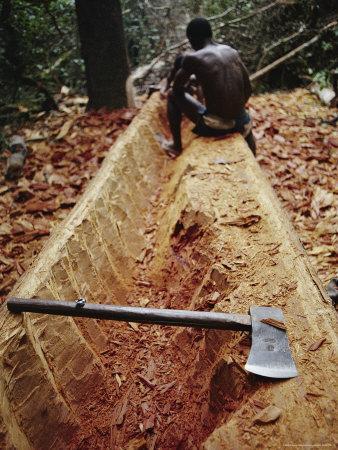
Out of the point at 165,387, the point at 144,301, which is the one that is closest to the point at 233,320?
the point at 165,387

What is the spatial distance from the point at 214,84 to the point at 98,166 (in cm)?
165

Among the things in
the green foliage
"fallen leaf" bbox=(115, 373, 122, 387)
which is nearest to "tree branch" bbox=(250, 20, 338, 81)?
the green foliage

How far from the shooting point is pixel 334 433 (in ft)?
4.10

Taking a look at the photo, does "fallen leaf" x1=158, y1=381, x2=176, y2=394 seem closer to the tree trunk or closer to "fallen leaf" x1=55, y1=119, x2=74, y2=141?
"fallen leaf" x1=55, y1=119, x2=74, y2=141

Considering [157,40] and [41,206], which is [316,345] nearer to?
[41,206]

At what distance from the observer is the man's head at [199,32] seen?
3.26 metres

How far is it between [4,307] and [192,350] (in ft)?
3.73

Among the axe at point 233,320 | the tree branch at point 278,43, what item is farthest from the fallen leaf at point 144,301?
the tree branch at point 278,43

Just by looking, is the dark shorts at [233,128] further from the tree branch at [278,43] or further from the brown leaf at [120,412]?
the tree branch at [278,43]

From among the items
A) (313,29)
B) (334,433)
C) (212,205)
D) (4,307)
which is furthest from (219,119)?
(313,29)

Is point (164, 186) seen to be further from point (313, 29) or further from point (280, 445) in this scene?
point (313, 29)

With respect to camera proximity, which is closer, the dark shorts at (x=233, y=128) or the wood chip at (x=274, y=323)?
the wood chip at (x=274, y=323)

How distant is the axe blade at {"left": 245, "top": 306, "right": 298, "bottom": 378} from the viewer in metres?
1.44

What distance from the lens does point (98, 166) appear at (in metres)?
4.02
